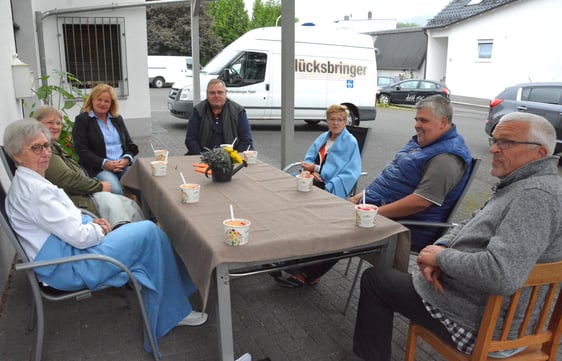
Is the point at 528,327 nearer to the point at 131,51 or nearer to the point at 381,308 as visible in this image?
the point at 381,308

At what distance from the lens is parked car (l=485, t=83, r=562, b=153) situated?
364 inches

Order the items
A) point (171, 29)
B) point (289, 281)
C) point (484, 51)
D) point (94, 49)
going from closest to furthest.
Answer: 1. point (289, 281)
2. point (94, 49)
3. point (484, 51)
4. point (171, 29)

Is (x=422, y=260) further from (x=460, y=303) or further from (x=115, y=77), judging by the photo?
(x=115, y=77)

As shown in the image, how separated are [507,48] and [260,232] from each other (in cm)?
2555

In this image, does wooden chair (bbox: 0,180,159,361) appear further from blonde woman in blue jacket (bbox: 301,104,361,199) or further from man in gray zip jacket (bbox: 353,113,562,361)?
blonde woman in blue jacket (bbox: 301,104,361,199)

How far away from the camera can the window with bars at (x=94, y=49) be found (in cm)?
929

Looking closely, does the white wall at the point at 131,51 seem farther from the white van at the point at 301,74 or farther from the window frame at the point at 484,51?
the window frame at the point at 484,51

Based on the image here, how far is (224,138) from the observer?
4.95 meters

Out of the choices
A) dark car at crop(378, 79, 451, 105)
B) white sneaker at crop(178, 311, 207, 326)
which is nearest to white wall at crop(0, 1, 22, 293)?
white sneaker at crop(178, 311, 207, 326)

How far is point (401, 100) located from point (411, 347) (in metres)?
21.0

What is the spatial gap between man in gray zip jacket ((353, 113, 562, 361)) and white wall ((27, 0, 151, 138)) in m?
8.73

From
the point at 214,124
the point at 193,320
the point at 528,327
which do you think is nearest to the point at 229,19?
the point at 214,124

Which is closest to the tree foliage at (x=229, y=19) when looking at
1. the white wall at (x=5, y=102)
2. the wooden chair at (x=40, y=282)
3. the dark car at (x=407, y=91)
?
the dark car at (x=407, y=91)

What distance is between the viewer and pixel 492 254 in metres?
1.83
